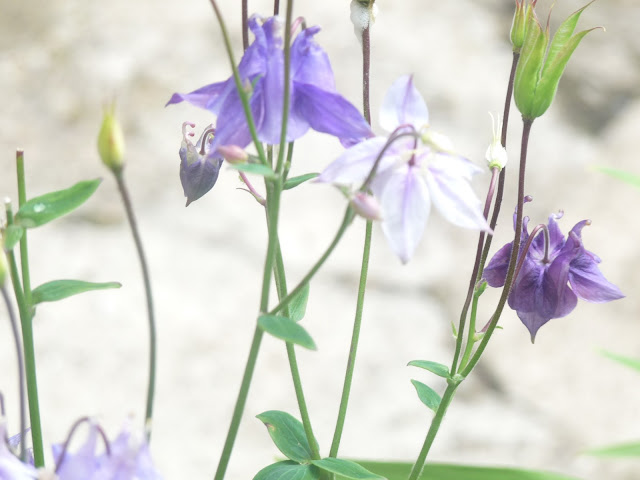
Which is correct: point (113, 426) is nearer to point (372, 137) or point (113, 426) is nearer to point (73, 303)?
point (73, 303)

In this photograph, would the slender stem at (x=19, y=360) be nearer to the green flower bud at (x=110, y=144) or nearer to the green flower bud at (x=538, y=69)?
the green flower bud at (x=110, y=144)

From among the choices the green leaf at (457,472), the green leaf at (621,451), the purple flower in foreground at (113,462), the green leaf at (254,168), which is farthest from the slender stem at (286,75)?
the green leaf at (621,451)

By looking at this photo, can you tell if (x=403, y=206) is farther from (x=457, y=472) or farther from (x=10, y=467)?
(x=457, y=472)

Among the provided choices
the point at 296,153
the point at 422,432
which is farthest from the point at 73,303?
the point at 422,432

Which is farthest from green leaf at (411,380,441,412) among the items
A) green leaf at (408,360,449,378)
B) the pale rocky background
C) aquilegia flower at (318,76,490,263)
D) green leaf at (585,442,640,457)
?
the pale rocky background

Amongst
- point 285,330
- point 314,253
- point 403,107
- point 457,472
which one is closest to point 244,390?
Result: point 285,330
